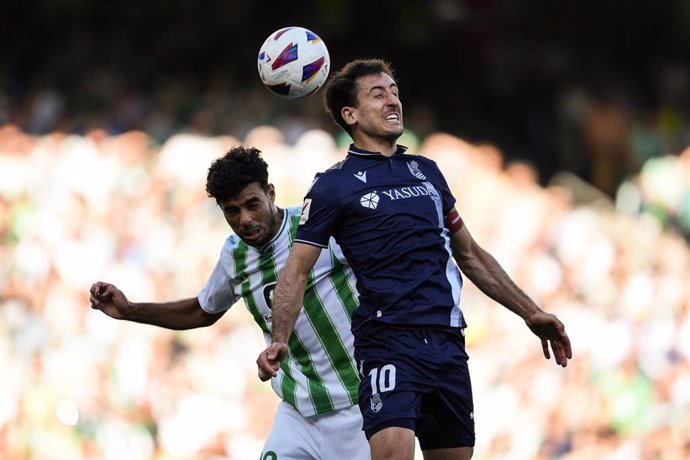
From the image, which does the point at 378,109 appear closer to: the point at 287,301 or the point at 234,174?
the point at 234,174

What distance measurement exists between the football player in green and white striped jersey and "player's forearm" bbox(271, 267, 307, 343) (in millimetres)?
498

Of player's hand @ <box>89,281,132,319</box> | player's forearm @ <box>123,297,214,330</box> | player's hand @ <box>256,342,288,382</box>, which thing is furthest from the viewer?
player's forearm @ <box>123,297,214,330</box>

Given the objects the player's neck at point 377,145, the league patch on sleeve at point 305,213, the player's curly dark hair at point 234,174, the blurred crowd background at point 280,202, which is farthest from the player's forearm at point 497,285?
the blurred crowd background at point 280,202

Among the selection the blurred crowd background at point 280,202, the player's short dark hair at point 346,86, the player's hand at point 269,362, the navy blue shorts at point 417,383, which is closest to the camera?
the player's hand at point 269,362

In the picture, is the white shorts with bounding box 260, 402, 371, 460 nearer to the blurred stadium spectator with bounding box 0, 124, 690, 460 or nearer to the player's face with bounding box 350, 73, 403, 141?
the player's face with bounding box 350, 73, 403, 141

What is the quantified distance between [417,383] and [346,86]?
1.44 metres

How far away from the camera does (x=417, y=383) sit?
6.89 m

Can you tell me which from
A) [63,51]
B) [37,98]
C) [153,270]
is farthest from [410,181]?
[63,51]

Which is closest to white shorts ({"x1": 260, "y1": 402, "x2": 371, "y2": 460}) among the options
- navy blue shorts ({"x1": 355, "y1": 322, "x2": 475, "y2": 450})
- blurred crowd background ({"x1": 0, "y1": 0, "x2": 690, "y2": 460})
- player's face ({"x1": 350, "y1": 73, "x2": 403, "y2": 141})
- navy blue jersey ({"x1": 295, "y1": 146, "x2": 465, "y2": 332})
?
navy blue shorts ({"x1": 355, "y1": 322, "x2": 475, "y2": 450})

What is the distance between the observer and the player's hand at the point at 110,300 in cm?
773

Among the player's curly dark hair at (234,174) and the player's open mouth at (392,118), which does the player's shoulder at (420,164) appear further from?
the player's curly dark hair at (234,174)

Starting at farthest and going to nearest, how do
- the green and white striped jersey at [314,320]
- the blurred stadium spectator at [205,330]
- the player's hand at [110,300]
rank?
the blurred stadium spectator at [205,330] → the player's hand at [110,300] → the green and white striped jersey at [314,320]

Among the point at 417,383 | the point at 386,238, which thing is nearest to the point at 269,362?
the point at 417,383

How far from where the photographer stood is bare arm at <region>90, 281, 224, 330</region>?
774cm
